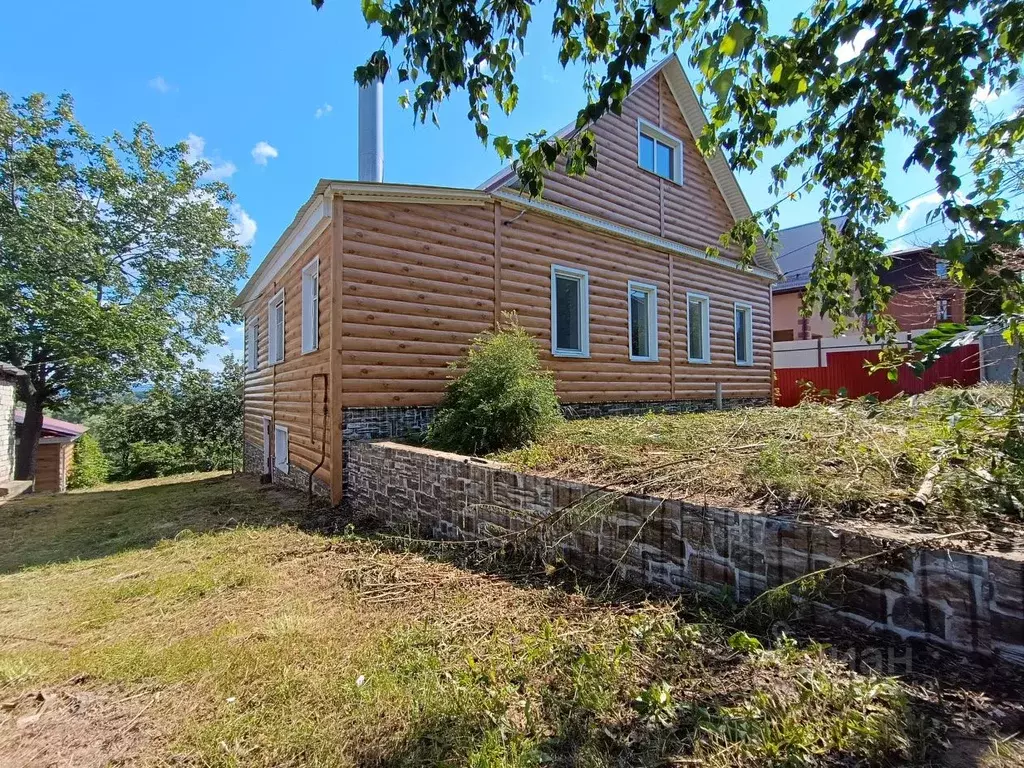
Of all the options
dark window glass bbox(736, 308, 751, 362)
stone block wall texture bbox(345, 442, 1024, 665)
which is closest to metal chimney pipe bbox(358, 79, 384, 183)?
stone block wall texture bbox(345, 442, 1024, 665)

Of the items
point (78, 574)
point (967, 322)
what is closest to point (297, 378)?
point (78, 574)

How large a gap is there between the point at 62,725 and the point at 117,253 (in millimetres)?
19773

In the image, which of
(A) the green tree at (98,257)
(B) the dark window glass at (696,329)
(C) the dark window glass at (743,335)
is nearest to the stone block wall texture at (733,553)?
(B) the dark window glass at (696,329)

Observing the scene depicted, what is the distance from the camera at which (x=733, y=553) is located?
8.89 feet

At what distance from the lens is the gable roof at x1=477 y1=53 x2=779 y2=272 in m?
10.3

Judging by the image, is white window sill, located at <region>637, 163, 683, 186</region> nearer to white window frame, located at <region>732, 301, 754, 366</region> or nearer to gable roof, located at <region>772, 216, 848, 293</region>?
white window frame, located at <region>732, 301, 754, 366</region>

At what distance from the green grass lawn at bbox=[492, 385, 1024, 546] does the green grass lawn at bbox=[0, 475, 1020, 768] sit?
31.7 inches

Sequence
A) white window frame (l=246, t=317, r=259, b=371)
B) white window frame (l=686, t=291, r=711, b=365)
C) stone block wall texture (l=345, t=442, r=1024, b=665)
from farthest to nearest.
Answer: white window frame (l=246, t=317, r=259, b=371), white window frame (l=686, t=291, r=711, b=365), stone block wall texture (l=345, t=442, r=1024, b=665)

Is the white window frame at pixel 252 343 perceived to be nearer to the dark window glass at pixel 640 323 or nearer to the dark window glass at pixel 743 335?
the dark window glass at pixel 640 323

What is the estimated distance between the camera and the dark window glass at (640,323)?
987 cm

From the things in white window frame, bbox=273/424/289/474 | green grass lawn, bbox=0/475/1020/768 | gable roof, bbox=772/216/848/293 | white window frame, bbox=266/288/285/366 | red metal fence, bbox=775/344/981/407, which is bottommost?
green grass lawn, bbox=0/475/1020/768

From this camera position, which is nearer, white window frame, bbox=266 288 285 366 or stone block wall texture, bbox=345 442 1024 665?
stone block wall texture, bbox=345 442 1024 665

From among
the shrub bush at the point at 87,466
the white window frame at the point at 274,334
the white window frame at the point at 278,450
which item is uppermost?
the white window frame at the point at 274,334

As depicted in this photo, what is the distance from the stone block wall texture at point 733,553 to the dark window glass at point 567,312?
4.31 meters
